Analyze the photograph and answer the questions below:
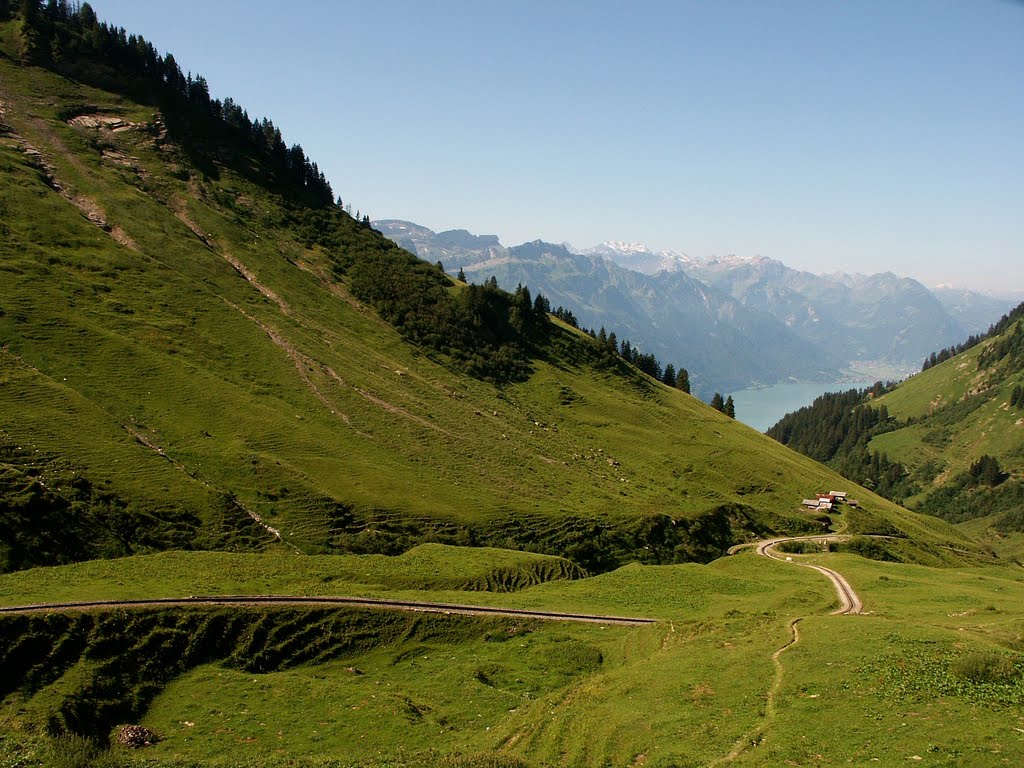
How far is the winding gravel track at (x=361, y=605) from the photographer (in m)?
32.2

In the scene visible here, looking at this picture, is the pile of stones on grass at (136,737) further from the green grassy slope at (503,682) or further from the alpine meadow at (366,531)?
the green grassy slope at (503,682)

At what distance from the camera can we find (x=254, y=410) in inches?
2709

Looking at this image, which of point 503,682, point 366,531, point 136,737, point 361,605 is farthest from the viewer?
point 366,531

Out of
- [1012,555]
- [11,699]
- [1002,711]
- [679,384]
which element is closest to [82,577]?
[11,699]

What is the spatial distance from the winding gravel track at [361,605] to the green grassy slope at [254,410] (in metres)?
13.3

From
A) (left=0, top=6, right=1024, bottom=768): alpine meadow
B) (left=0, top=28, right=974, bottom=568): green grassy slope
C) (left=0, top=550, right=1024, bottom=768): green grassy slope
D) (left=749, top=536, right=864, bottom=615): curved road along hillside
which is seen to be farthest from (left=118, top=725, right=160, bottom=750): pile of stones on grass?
(left=749, top=536, right=864, bottom=615): curved road along hillside

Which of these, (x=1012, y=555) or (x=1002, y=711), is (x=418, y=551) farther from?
(x=1012, y=555)

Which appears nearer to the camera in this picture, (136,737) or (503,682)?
(136,737)

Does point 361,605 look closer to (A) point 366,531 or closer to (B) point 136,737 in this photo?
(B) point 136,737

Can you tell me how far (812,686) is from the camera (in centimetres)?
2431

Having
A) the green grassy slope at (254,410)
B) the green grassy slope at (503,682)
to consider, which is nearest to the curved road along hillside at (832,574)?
the green grassy slope at (503,682)

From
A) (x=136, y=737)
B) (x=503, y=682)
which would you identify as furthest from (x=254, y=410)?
(x=503, y=682)

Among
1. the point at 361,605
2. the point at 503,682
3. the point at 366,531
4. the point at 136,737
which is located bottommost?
the point at 136,737

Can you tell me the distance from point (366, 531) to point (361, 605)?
19.0 m
